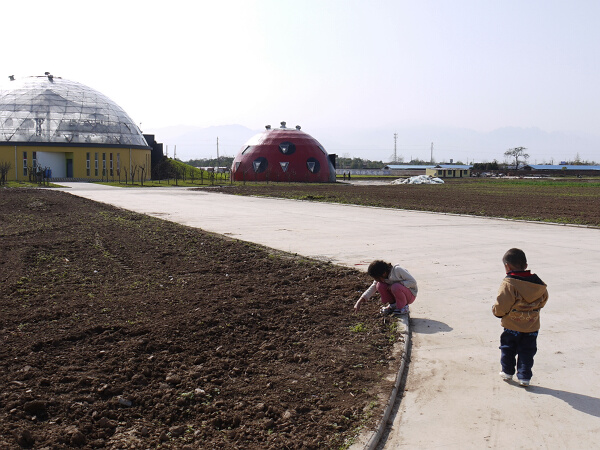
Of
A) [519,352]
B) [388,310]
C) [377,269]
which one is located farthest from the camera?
[388,310]

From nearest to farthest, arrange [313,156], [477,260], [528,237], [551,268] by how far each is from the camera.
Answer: [551,268] → [477,260] → [528,237] → [313,156]

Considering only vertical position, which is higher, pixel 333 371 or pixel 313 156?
pixel 313 156

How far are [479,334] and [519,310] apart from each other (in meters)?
1.25

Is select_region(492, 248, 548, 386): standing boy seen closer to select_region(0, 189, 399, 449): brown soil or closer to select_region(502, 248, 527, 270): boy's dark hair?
select_region(502, 248, 527, 270): boy's dark hair

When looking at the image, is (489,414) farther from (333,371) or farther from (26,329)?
(26,329)

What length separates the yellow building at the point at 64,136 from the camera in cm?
5338

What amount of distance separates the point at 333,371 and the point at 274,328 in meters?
1.30

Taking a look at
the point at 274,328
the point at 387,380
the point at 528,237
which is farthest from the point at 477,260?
the point at 387,380

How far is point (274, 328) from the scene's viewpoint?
6188mm

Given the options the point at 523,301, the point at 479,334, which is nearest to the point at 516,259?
the point at 523,301

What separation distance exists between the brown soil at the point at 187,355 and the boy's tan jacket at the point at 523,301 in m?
1.08

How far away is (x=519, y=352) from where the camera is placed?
4914mm

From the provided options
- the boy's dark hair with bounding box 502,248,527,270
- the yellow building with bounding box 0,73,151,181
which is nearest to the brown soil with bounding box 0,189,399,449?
the boy's dark hair with bounding box 502,248,527,270

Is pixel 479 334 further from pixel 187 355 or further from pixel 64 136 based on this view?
pixel 64 136
